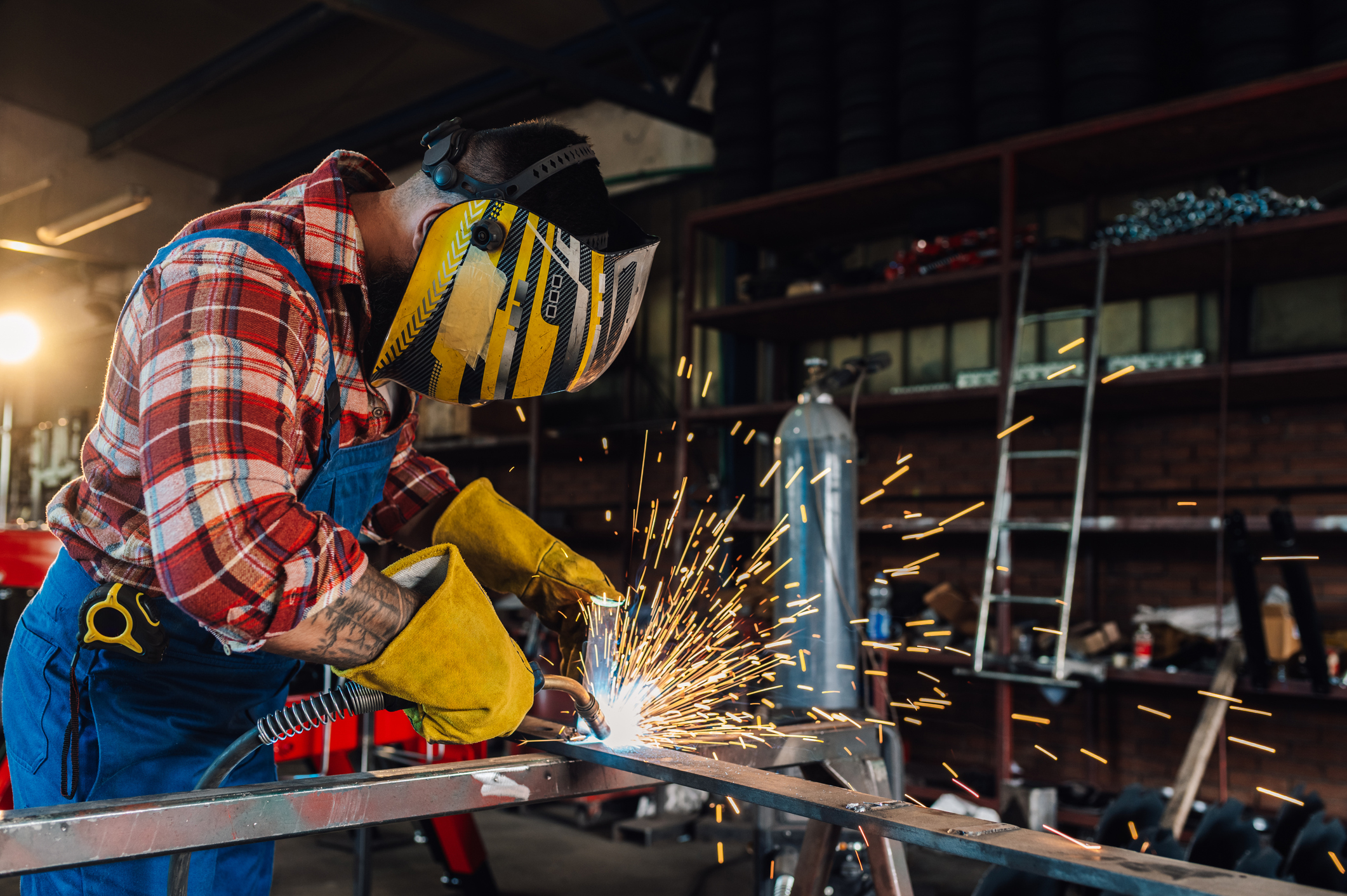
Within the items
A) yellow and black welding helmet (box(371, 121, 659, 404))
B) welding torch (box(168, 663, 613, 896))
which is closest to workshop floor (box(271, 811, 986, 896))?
welding torch (box(168, 663, 613, 896))

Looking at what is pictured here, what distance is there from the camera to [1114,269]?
13.7 ft

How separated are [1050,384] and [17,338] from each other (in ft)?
21.4

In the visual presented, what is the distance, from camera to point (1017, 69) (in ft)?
14.3

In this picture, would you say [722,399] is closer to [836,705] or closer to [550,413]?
[550,413]

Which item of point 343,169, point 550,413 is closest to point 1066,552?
point 550,413

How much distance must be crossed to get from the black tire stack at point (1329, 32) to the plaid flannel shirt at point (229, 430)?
382 cm

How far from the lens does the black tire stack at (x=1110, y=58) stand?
4.08 metres

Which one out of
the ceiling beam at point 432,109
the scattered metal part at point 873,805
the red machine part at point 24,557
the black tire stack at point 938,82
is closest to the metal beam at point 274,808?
the scattered metal part at point 873,805

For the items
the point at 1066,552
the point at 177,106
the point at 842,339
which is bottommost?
the point at 1066,552

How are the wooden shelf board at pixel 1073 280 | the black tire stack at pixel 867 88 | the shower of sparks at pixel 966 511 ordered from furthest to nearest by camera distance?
the shower of sparks at pixel 966 511 < the black tire stack at pixel 867 88 < the wooden shelf board at pixel 1073 280

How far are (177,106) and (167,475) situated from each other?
25.5ft

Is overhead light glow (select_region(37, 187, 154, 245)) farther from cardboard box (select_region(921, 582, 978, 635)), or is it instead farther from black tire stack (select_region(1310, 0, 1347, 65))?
black tire stack (select_region(1310, 0, 1347, 65))

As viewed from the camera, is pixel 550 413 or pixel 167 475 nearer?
pixel 167 475

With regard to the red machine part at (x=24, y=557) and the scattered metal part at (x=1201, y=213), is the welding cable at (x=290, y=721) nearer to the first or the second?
the red machine part at (x=24, y=557)
